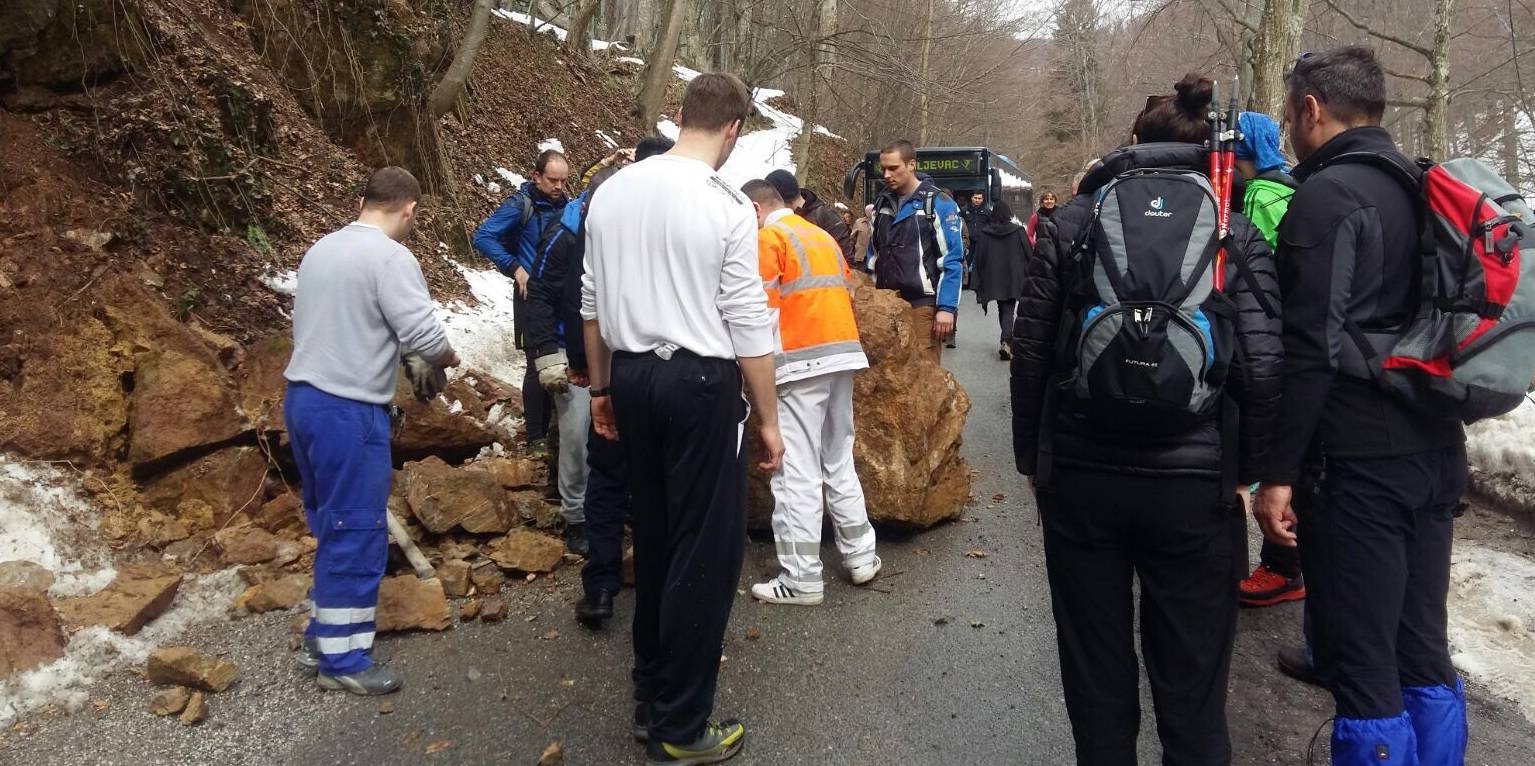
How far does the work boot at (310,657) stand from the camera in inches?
140

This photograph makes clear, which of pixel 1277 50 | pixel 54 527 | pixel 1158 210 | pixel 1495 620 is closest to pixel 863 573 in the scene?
pixel 1158 210

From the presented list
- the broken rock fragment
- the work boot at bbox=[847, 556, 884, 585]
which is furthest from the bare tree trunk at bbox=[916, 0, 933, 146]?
the broken rock fragment

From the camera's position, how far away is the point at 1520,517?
17.7 feet

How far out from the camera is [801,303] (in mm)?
4277

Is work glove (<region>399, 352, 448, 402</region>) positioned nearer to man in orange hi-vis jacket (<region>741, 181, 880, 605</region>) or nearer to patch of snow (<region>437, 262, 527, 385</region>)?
man in orange hi-vis jacket (<region>741, 181, 880, 605</region>)

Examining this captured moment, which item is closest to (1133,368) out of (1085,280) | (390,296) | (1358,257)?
(1085,280)

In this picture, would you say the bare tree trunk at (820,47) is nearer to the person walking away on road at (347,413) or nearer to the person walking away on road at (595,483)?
the person walking away on road at (595,483)

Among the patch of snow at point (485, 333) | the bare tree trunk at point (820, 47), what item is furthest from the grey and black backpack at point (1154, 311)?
the bare tree trunk at point (820, 47)

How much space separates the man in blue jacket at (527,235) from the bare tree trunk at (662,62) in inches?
350

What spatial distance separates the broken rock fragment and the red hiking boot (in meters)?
4.35

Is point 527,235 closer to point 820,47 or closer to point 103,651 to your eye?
point 103,651

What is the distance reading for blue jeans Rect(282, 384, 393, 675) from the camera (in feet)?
11.5

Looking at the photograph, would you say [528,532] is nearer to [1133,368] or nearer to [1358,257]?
[1133,368]

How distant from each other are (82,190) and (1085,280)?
6023 mm
